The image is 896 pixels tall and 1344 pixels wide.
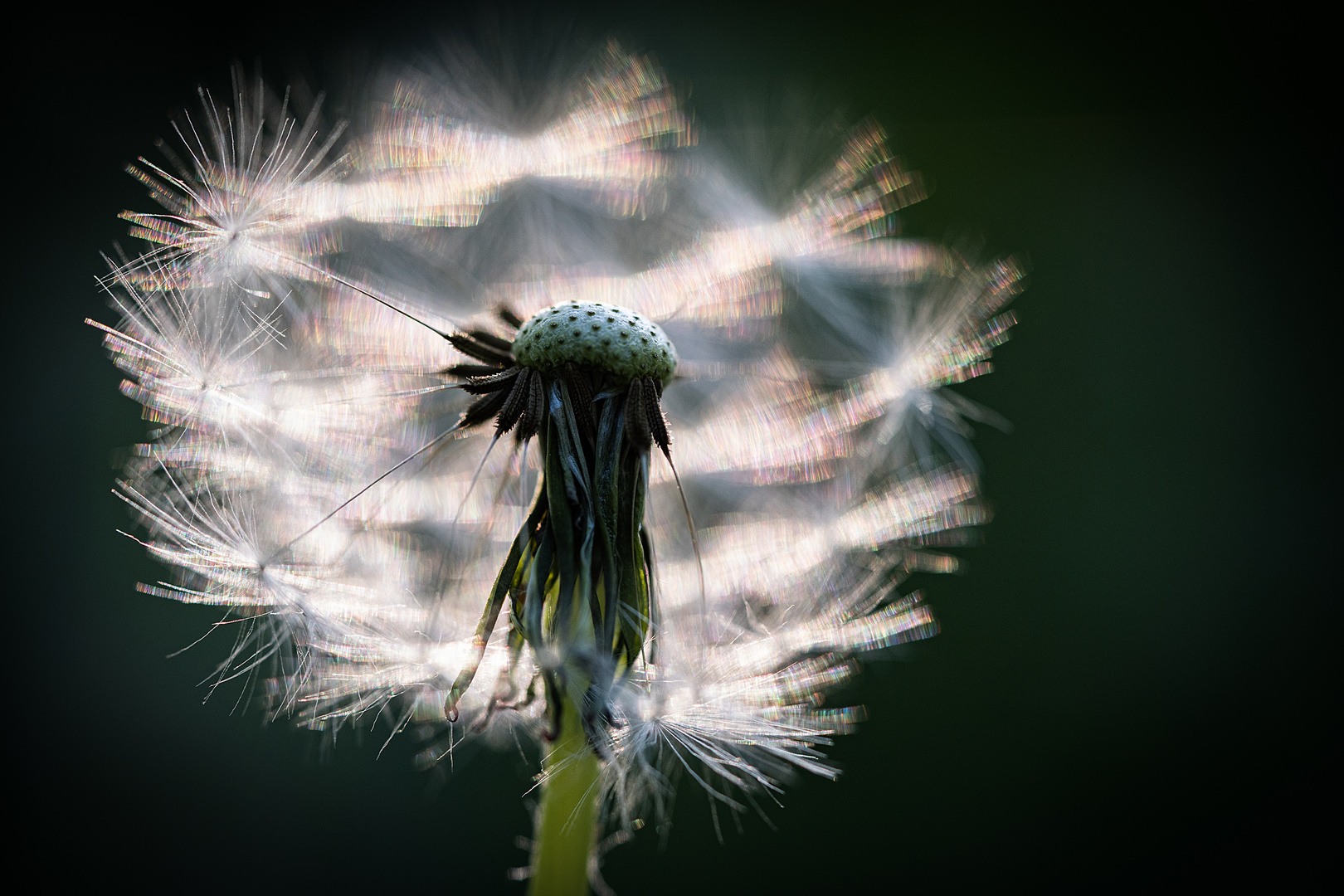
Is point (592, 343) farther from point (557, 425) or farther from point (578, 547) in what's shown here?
point (578, 547)

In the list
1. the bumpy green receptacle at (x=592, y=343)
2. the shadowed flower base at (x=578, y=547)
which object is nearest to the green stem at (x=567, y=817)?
the shadowed flower base at (x=578, y=547)

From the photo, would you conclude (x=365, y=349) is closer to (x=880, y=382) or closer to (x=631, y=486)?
(x=631, y=486)

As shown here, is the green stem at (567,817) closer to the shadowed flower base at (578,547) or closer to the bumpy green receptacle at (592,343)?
the shadowed flower base at (578,547)

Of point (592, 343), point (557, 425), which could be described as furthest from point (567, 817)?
point (592, 343)

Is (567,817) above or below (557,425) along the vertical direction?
below

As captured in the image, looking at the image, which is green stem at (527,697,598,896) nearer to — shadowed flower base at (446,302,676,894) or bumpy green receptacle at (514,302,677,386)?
shadowed flower base at (446,302,676,894)

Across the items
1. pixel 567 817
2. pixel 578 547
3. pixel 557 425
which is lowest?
pixel 567 817

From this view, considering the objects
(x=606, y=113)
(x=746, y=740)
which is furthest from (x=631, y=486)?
(x=606, y=113)

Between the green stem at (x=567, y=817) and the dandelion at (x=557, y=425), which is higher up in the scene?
the dandelion at (x=557, y=425)
